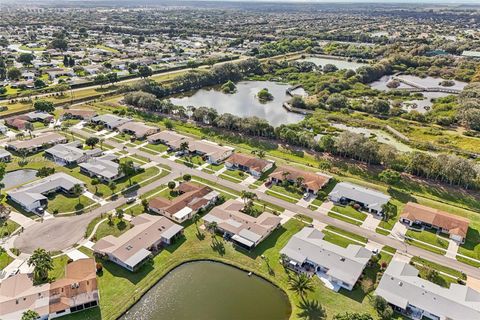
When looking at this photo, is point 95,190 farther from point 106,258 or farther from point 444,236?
point 444,236

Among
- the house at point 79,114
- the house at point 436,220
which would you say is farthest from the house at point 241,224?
the house at point 79,114

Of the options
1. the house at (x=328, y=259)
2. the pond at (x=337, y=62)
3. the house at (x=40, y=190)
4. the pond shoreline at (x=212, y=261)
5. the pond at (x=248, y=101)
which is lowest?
the pond at (x=248, y=101)

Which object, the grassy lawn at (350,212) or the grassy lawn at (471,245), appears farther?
the grassy lawn at (350,212)

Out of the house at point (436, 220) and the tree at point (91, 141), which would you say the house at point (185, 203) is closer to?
the tree at point (91, 141)

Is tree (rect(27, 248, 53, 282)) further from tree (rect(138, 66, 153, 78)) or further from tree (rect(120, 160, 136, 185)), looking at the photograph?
tree (rect(138, 66, 153, 78))

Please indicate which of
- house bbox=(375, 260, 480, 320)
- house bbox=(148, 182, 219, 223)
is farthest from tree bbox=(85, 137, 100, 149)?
house bbox=(375, 260, 480, 320)

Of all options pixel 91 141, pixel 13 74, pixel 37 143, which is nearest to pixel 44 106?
pixel 37 143

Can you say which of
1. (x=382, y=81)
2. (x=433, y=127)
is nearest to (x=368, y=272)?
(x=433, y=127)

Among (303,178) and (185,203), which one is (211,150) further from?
(303,178)
